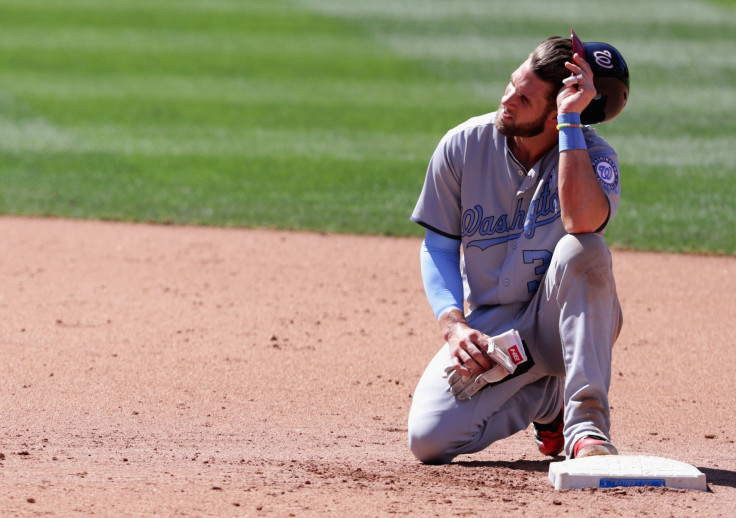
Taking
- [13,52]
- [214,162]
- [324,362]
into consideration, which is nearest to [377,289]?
[324,362]

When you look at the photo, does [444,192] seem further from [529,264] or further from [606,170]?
[606,170]

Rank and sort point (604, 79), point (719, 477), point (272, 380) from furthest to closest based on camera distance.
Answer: point (272, 380) < point (604, 79) < point (719, 477)

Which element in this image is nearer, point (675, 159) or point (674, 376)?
point (674, 376)

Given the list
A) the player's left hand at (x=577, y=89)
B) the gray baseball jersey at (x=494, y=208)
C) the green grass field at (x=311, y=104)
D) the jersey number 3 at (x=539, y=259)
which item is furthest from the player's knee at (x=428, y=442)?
the green grass field at (x=311, y=104)

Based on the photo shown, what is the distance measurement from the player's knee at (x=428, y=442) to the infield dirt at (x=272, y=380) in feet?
0.20

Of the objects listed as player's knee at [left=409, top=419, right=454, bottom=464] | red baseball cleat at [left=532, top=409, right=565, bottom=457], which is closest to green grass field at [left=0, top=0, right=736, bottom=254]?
red baseball cleat at [left=532, top=409, right=565, bottom=457]

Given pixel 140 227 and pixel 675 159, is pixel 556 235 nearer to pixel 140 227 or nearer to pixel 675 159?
pixel 140 227

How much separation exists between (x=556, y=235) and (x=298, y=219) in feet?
16.2

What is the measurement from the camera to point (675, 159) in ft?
35.5

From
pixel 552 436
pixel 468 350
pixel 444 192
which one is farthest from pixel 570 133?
pixel 552 436

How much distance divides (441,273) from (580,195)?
26.6 inches

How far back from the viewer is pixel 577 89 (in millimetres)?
3873

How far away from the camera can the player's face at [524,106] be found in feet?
13.0

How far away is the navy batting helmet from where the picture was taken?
393 centimetres
